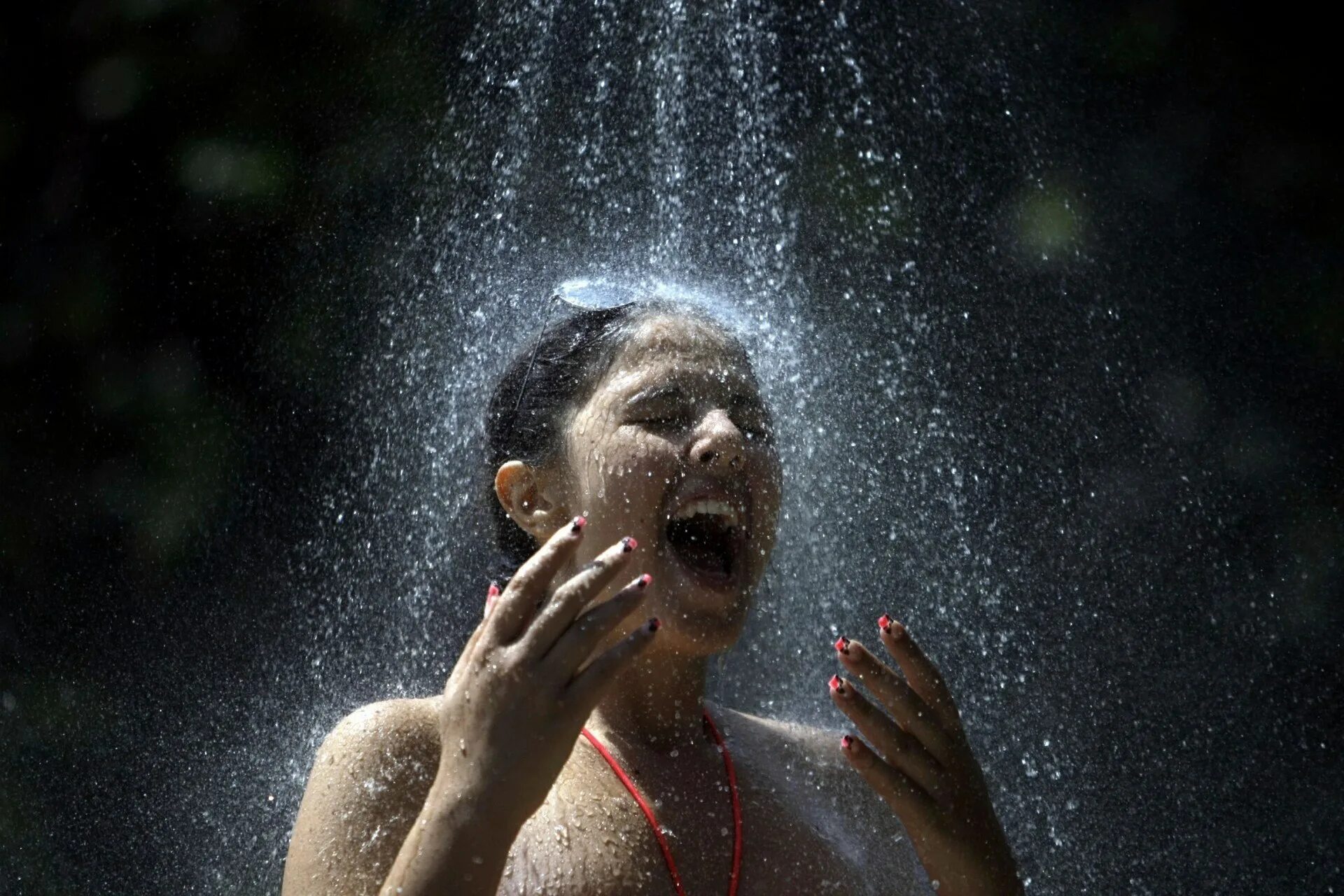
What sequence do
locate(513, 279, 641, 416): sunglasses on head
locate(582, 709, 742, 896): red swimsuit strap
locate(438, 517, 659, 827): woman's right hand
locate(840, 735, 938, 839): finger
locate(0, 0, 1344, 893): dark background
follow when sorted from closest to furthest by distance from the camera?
1. locate(438, 517, 659, 827): woman's right hand
2. locate(840, 735, 938, 839): finger
3. locate(582, 709, 742, 896): red swimsuit strap
4. locate(513, 279, 641, 416): sunglasses on head
5. locate(0, 0, 1344, 893): dark background

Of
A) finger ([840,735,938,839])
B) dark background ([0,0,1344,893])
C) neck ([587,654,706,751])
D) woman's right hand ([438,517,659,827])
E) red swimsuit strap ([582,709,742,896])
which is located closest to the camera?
woman's right hand ([438,517,659,827])

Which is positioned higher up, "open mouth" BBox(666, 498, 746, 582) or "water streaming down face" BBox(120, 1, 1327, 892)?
"open mouth" BBox(666, 498, 746, 582)

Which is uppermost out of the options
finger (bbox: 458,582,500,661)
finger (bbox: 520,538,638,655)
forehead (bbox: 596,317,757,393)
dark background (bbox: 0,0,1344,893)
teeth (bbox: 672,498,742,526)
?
finger (bbox: 520,538,638,655)

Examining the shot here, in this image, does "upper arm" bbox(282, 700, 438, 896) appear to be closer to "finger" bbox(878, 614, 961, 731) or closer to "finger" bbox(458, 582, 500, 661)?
"finger" bbox(458, 582, 500, 661)

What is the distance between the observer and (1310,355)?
118 inches

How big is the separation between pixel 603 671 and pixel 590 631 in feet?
0.14

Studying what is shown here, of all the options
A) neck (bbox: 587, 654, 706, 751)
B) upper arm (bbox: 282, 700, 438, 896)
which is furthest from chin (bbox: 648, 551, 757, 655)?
upper arm (bbox: 282, 700, 438, 896)

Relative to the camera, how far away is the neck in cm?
190

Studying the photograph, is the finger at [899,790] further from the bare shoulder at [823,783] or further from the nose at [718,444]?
the nose at [718,444]

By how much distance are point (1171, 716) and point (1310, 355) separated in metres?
0.81

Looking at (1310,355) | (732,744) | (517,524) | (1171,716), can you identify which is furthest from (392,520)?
(1310,355)

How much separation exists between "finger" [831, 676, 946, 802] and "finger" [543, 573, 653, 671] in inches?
10.9

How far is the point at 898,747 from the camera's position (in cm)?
163

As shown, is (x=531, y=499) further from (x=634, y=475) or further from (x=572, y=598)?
(x=572, y=598)
